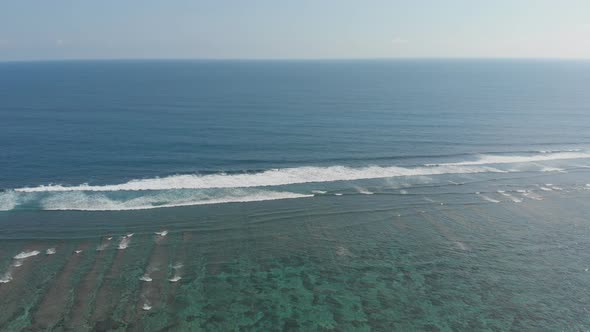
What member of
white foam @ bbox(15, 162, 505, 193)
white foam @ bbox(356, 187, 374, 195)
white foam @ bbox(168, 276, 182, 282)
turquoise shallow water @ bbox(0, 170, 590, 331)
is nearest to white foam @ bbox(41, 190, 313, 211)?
turquoise shallow water @ bbox(0, 170, 590, 331)

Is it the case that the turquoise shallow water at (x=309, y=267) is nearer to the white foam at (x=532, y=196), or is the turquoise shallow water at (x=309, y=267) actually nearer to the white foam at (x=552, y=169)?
the white foam at (x=532, y=196)

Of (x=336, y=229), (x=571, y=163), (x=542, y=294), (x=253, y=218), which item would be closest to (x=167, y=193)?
(x=253, y=218)

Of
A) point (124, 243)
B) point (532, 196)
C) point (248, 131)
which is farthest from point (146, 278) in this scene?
point (532, 196)

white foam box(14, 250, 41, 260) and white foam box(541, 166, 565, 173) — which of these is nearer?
white foam box(14, 250, 41, 260)

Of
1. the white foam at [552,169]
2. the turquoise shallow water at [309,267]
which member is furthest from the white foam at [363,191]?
the white foam at [552,169]

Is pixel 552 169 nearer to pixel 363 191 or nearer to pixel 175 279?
pixel 363 191

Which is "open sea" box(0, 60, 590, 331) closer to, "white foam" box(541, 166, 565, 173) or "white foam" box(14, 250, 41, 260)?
"white foam" box(14, 250, 41, 260)

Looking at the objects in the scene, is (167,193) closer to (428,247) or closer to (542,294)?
(428,247)
